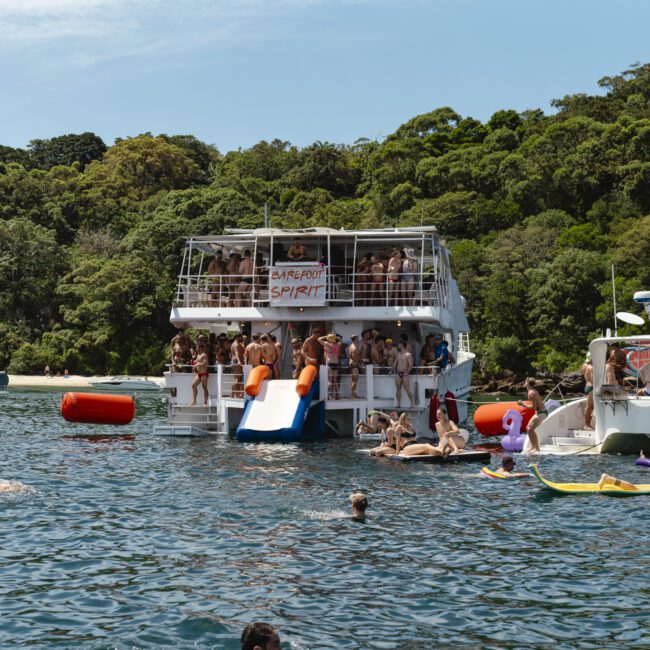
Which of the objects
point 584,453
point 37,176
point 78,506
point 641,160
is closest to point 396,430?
point 584,453

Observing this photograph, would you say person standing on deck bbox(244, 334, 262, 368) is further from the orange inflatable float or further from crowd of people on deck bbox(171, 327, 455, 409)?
the orange inflatable float

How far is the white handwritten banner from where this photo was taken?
93.6 feet

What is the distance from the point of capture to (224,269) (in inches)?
1224

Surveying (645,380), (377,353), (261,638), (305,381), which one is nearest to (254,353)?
(305,381)

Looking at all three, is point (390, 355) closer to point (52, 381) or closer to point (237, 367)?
point (237, 367)

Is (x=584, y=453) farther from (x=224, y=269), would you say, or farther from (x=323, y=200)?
(x=323, y=200)

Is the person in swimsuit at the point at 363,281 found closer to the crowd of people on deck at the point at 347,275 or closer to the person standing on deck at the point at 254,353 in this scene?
the crowd of people on deck at the point at 347,275

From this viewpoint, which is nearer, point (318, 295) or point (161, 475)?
point (161, 475)

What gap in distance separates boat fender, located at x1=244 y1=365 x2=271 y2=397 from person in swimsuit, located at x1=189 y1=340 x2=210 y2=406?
2.00m

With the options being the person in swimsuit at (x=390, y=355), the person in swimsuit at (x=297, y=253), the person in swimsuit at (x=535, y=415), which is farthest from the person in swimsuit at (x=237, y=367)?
the person in swimsuit at (x=535, y=415)

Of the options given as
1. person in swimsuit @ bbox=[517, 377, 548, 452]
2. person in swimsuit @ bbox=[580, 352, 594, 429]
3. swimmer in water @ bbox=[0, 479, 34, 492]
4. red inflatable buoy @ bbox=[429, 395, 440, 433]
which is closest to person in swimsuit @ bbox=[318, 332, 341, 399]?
red inflatable buoy @ bbox=[429, 395, 440, 433]

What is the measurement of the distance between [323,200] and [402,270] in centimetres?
7098

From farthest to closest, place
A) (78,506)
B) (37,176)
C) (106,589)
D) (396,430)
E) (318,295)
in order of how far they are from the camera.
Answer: (37,176) < (318,295) < (396,430) < (78,506) < (106,589)

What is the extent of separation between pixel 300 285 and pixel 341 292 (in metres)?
1.30
